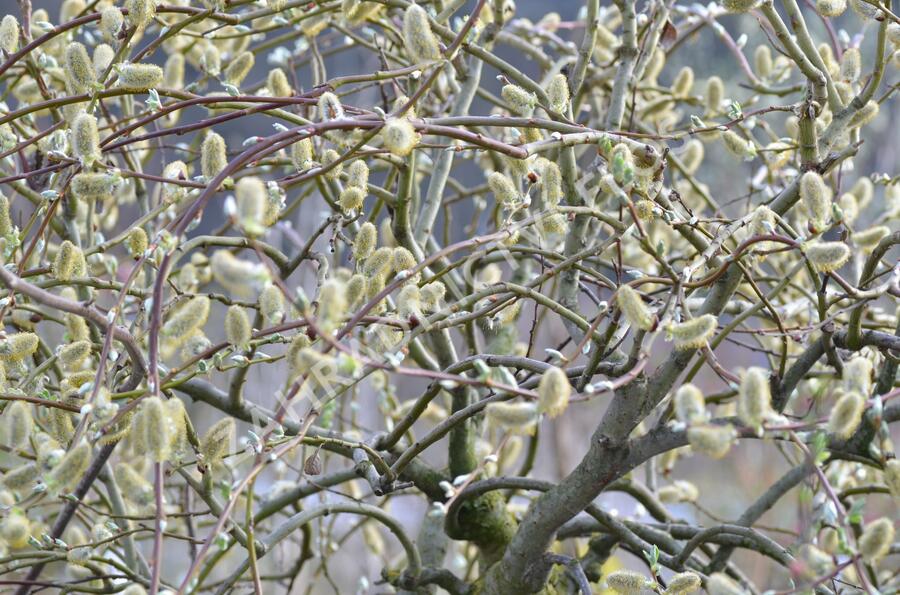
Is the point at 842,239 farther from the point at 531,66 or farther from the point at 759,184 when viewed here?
the point at 531,66

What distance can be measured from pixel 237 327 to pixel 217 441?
153 millimetres

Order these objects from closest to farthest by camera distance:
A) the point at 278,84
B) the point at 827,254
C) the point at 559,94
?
the point at 827,254, the point at 559,94, the point at 278,84

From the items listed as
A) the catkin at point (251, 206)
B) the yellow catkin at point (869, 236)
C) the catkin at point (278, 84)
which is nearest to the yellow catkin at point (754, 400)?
the yellow catkin at point (869, 236)

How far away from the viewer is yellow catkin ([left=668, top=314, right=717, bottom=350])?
0.91 m

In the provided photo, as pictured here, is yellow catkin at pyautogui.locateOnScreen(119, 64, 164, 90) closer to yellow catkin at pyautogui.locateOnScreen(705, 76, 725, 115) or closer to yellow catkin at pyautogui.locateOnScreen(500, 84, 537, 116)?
yellow catkin at pyautogui.locateOnScreen(500, 84, 537, 116)

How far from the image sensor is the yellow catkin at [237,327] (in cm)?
100

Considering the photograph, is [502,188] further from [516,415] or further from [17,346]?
[17,346]

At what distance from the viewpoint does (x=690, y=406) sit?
33.3 inches

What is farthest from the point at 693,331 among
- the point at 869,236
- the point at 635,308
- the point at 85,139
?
the point at 85,139

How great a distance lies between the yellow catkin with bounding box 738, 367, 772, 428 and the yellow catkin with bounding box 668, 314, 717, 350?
0.07 metres

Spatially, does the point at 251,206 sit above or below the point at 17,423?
above

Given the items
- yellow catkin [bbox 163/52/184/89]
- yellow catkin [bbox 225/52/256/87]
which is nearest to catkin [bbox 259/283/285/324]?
yellow catkin [bbox 225/52/256/87]

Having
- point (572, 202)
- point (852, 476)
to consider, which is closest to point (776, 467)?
point (852, 476)

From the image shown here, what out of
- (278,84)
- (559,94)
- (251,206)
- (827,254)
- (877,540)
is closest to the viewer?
(251,206)
